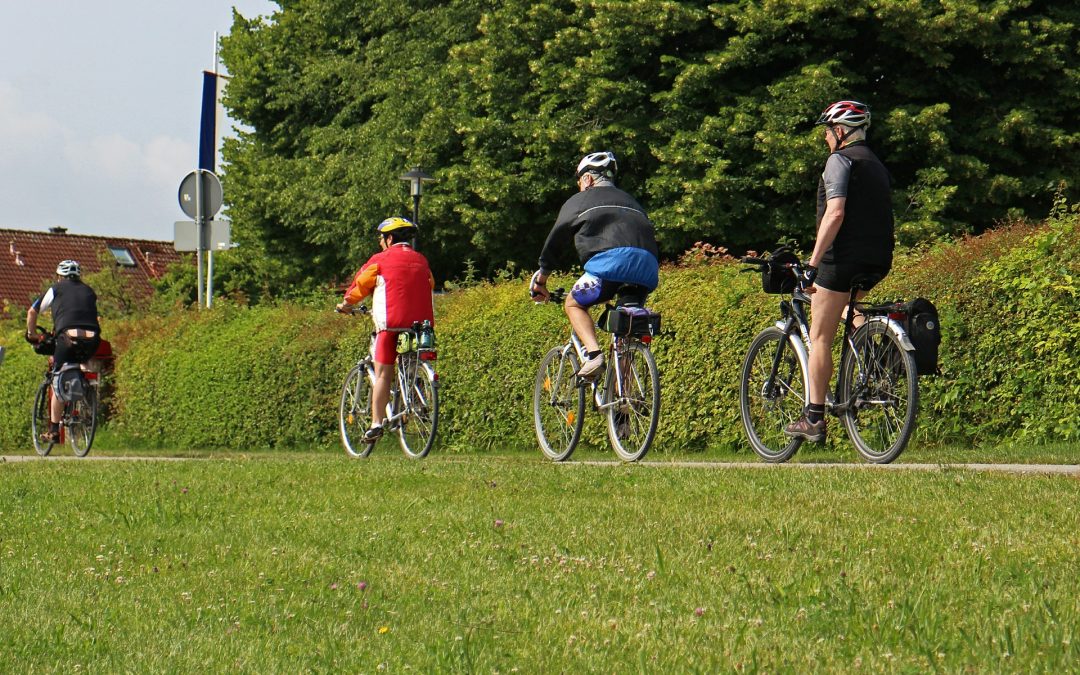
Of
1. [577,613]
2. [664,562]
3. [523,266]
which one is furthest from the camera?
[523,266]

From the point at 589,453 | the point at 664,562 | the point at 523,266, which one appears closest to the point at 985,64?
the point at 523,266

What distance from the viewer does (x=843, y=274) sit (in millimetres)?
8172

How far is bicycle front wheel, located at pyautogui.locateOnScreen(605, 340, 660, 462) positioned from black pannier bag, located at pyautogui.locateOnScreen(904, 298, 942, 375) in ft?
6.15

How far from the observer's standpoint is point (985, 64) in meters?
24.2

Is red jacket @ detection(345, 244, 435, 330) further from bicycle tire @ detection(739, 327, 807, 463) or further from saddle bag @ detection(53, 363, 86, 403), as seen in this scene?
saddle bag @ detection(53, 363, 86, 403)

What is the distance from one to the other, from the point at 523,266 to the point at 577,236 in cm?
1988

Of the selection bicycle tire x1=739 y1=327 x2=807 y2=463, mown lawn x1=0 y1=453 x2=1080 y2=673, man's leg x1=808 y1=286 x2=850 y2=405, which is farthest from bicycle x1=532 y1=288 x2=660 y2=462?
mown lawn x1=0 y1=453 x2=1080 y2=673

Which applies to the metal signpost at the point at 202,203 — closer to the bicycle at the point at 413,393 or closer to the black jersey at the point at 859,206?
the bicycle at the point at 413,393

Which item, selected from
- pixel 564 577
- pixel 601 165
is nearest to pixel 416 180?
pixel 601 165

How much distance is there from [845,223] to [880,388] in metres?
0.98

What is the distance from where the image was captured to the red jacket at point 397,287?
11703 mm

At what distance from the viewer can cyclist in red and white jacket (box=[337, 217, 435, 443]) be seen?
11711 mm

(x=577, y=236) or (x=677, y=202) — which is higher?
(x=677, y=202)

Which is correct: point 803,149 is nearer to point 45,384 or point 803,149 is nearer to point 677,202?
point 677,202
